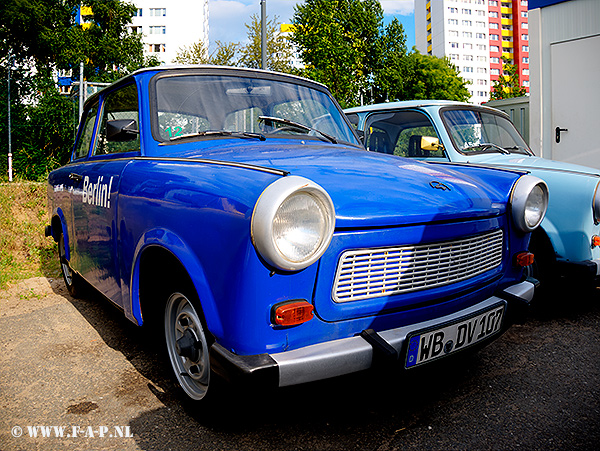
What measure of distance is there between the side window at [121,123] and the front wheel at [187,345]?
1.09 m

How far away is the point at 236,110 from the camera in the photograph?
10.5ft

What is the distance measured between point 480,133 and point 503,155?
1.08 ft

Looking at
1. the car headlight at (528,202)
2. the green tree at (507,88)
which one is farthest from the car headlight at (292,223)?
the green tree at (507,88)

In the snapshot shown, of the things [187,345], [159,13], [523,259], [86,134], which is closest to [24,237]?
[86,134]

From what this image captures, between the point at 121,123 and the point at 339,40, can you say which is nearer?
the point at 121,123

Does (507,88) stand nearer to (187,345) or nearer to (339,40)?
(339,40)

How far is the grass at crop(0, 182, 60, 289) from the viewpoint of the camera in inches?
247

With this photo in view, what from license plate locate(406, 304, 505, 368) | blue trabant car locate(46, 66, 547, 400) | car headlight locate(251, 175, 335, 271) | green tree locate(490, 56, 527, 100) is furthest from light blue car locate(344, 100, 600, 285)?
green tree locate(490, 56, 527, 100)

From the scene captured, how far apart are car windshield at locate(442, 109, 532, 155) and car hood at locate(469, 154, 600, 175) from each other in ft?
0.39

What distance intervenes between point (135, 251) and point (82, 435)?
35.6 inches

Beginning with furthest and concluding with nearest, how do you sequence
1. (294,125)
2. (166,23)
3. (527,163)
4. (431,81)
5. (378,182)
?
(166,23), (431,81), (527,163), (294,125), (378,182)

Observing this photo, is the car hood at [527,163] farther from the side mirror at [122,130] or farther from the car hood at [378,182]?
the side mirror at [122,130]

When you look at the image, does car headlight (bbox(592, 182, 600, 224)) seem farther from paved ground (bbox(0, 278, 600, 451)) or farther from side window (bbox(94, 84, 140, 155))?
side window (bbox(94, 84, 140, 155))

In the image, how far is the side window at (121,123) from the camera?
9.91ft
